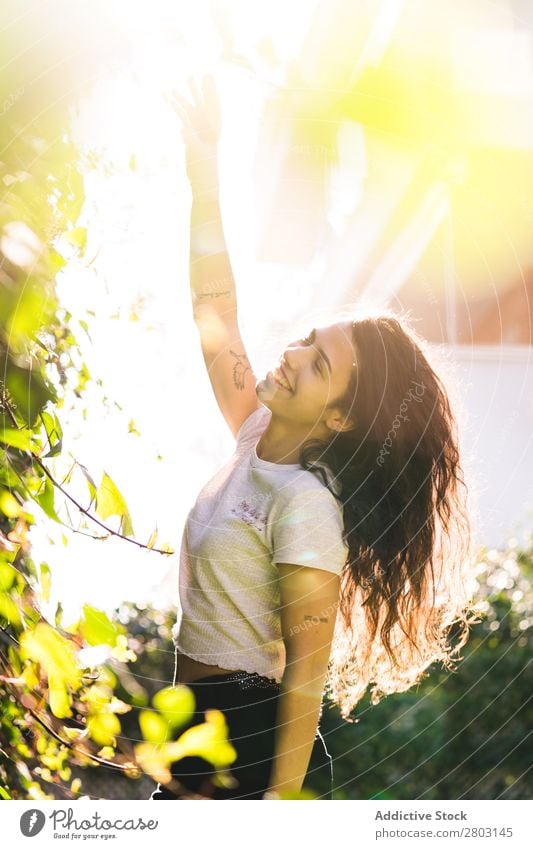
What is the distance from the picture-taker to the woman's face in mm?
1239

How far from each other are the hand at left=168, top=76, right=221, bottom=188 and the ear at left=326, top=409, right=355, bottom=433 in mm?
376

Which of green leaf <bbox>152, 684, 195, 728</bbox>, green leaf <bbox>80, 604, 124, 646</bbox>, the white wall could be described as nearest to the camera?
green leaf <bbox>152, 684, 195, 728</bbox>

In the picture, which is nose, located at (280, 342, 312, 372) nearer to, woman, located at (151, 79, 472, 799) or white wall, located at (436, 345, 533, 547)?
woman, located at (151, 79, 472, 799)

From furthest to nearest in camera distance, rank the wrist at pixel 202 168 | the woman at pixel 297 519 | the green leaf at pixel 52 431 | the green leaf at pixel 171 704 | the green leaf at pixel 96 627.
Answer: the wrist at pixel 202 168
the woman at pixel 297 519
the green leaf at pixel 52 431
the green leaf at pixel 96 627
the green leaf at pixel 171 704

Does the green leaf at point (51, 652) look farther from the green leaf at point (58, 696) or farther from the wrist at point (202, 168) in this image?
the wrist at point (202, 168)

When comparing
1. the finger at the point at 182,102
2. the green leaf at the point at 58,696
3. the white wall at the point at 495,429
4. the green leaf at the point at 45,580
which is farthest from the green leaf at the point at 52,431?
the white wall at the point at 495,429

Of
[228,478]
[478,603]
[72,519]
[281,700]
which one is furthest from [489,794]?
[72,519]

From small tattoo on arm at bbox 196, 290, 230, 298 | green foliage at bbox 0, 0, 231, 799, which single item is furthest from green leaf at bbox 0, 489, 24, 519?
small tattoo on arm at bbox 196, 290, 230, 298

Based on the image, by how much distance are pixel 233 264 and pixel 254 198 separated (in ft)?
0.36

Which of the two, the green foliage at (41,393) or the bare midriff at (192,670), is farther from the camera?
the bare midriff at (192,670)

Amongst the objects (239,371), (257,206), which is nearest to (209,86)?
(257,206)

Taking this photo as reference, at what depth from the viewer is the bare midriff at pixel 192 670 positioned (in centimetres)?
120

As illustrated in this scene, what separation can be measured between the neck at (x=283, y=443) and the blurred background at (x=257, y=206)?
96 mm

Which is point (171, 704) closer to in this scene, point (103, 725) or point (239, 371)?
point (103, 725)
